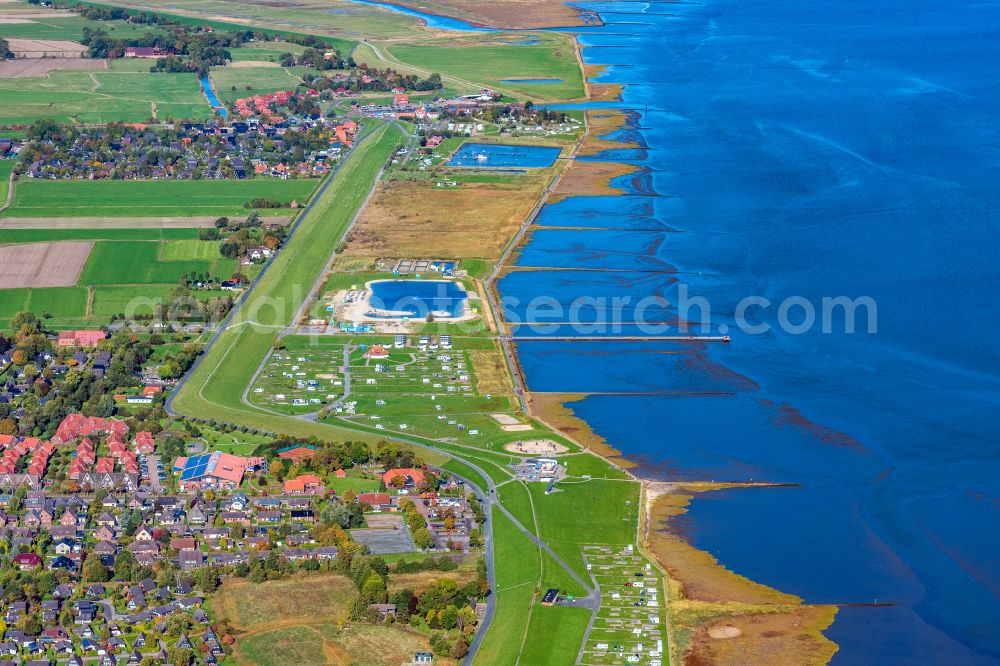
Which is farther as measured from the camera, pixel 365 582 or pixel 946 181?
pixel 946 181

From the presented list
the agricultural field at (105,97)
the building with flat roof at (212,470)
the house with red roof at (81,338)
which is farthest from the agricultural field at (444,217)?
the agricultural field at (105,97)

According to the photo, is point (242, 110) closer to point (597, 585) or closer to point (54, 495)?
point (54, 495)

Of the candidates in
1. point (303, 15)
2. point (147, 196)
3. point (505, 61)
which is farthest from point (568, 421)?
point (303, 15)

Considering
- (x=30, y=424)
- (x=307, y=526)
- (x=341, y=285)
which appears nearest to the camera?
(x=307, y=526)

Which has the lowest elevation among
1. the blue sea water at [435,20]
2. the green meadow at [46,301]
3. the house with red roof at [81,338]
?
the green meadow at [46,301]

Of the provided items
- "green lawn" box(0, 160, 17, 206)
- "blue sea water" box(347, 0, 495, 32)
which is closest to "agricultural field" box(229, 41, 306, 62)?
"blue sea water" box(347, 0, 495, 32)

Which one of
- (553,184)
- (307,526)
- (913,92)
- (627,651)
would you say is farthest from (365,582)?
(913,92)

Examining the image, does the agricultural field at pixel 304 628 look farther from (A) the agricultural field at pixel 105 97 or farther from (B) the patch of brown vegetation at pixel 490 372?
(A) the agricultural field at pixel 105 97
